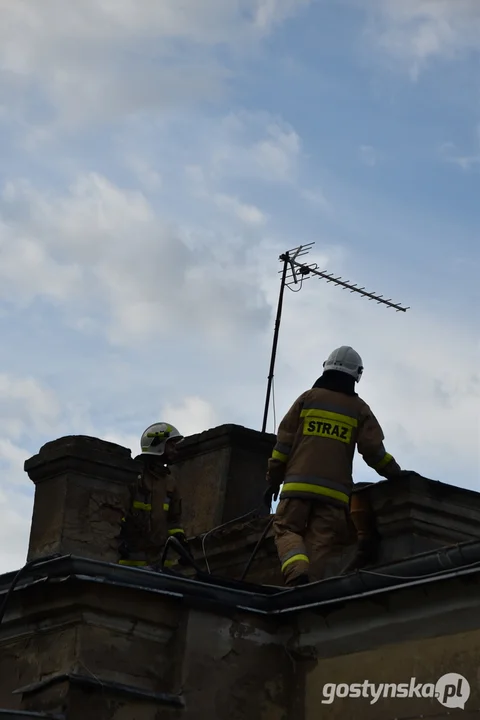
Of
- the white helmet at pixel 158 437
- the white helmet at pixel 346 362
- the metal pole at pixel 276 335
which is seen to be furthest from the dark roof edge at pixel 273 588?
the metal pole at pixel 276 335

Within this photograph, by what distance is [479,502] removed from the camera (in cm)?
1179

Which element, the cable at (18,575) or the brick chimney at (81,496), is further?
the brick chimney at (81,496)

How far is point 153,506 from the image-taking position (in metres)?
13.8

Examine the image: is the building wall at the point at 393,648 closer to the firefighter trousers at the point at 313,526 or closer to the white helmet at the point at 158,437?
the firefighter trousers at the point at 313,526

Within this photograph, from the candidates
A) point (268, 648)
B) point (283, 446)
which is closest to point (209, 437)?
point (283, 446)

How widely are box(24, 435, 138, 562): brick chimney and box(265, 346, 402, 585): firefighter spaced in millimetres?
2794

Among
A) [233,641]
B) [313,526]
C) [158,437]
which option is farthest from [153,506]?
[233,641]

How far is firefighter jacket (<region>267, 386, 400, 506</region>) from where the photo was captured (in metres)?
11.6

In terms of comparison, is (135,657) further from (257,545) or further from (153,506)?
(153,506)

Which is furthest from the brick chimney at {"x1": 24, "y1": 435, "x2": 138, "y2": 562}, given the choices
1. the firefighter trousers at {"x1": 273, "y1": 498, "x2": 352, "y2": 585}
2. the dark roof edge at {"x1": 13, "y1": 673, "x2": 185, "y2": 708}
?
the dark roof edge at {"x1": 13, "y1": 673, "x2": 185, "y2": 708}

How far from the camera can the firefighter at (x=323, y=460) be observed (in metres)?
11.5

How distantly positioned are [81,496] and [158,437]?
973 mm

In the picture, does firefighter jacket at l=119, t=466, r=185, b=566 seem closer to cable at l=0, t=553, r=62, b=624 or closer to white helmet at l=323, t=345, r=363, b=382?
white helmet at l=323, t=345, r=363, b=382

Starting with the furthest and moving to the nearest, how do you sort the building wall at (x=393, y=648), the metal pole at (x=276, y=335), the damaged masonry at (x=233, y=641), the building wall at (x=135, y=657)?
the metal pole at (x=276, y=335) < the building wall at (x=135, y=657) < the damaged masonry at (x=233, y=641) < the building wall at (x=393, y=648)
